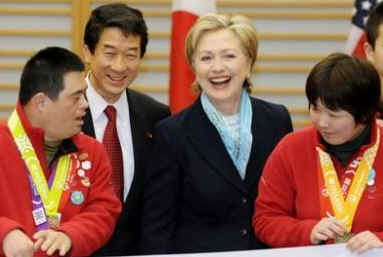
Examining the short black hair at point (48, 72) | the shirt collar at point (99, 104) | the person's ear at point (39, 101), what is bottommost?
the shirt collar at point (99, 104)

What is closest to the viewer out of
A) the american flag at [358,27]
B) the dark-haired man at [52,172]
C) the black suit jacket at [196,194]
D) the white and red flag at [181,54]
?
the dark-haired man at [52,172]

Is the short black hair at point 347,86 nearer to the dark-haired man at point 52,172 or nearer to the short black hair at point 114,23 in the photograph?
the dark-haired man at point 52,172

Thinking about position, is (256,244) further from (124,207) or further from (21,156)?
(21,156)

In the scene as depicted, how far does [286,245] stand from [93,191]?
710 mm

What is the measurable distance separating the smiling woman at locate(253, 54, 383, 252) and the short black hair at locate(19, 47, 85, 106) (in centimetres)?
82

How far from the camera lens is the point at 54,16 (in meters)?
6.31

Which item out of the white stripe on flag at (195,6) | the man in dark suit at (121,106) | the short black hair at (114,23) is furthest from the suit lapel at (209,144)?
the white stripe on flag at (195,6)

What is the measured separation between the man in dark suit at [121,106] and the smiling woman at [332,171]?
78 centimetres

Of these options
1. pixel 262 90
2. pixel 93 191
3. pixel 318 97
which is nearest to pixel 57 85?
pixel 93 191

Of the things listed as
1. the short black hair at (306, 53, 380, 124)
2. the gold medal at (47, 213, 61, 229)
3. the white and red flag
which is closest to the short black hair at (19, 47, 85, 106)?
the gold medal at (47, 213, 61, 229)

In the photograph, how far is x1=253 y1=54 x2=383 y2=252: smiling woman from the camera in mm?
2812

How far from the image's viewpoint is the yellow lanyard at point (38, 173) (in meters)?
2.88

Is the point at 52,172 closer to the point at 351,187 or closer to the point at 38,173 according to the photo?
the point at 38,173

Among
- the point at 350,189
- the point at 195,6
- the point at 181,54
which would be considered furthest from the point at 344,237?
the point at 195,6
